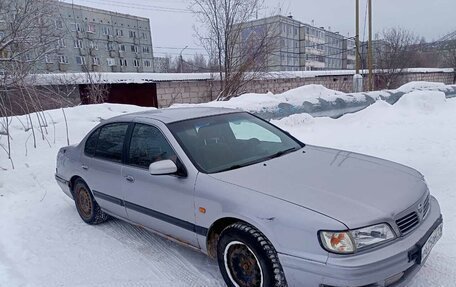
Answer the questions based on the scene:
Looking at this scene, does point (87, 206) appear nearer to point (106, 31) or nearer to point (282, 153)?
point (282, 153)

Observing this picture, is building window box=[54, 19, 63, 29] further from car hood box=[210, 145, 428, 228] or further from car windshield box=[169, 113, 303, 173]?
car hood box=[210, 145, 428, 228]

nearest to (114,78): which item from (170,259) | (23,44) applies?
(23,44)

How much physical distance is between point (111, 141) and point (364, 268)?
9.61ft

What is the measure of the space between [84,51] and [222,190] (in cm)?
1526

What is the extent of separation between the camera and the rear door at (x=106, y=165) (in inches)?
139

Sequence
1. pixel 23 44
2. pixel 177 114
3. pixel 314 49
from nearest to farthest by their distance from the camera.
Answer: pixel 177 114 → pixel 23 44 → pixel 314 49

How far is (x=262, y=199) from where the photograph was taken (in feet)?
7.54

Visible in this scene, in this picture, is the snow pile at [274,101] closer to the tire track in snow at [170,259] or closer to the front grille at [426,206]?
the tire track in snow at [170,259]

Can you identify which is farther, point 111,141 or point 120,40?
point 120,40

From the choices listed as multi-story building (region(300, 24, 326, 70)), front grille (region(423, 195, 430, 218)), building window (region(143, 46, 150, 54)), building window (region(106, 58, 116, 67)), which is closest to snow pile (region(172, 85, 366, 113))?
front grille (region(423, 195, 430, 218))

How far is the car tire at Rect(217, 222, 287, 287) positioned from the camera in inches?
88.3

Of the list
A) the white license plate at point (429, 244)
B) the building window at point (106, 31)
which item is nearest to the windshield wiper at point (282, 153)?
the white license plate at point (429, 244)

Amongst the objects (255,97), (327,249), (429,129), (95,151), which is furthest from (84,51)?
(327,249)

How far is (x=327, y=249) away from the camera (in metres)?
1.99
